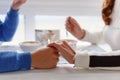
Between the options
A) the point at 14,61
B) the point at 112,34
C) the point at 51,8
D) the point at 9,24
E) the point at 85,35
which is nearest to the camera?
the point at 14,61

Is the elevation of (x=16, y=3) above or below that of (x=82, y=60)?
above

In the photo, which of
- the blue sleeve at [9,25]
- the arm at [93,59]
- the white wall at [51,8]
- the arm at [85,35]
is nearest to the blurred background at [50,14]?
the white wall at [51,8]

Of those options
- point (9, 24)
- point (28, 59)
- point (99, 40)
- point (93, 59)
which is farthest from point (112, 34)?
point (9, 24)

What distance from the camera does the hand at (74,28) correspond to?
3.65 feet

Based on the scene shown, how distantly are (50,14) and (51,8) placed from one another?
5 centimetres

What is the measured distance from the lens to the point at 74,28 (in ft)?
3.77

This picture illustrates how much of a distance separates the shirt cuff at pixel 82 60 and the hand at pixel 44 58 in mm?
68

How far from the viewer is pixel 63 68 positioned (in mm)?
775

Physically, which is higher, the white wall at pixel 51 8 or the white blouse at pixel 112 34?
the white wall at pixel 51 8

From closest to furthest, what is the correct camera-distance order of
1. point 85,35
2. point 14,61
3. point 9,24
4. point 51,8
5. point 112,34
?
point 14,61, point 112,34, point 85,35, point 9,24, point 51,8

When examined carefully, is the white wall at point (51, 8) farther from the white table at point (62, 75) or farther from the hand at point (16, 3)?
the white table at point (62, 75)

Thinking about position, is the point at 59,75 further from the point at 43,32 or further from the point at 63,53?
the point at 43,32

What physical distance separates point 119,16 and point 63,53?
0.41 meters

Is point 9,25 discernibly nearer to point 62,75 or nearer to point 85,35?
point 85,35
